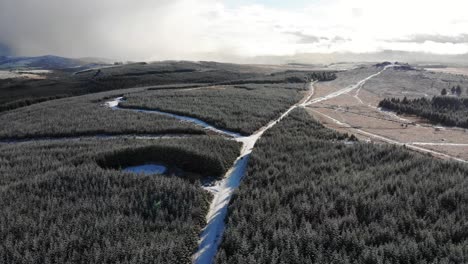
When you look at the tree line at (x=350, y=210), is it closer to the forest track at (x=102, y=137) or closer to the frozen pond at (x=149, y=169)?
the frozen pond at (x=149, y=169)

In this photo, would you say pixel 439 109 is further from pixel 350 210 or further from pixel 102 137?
pixel 102 137

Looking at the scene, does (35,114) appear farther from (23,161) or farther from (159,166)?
(159,166)

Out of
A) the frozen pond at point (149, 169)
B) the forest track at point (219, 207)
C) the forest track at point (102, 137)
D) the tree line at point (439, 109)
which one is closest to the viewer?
the forest track at point (219, 207)

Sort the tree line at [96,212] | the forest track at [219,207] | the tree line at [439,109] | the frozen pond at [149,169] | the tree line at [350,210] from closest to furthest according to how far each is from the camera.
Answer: the tree line at [350,210], the tree line at [96,212], the forest track at [219,207], the frozen pond at [149,169], the tree line at [439,109]

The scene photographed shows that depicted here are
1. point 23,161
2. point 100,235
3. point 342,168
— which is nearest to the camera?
point 100,235

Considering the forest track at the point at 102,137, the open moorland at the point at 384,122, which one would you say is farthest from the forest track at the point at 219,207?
the open moorland at the point at 384,122

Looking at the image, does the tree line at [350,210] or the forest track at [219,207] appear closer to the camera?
the tree line at [350,210]

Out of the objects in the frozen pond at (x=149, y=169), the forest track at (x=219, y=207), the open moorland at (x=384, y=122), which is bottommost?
the forest track at (x=219, y=207)

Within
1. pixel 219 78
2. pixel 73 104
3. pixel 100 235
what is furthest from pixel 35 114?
pixel 219 78

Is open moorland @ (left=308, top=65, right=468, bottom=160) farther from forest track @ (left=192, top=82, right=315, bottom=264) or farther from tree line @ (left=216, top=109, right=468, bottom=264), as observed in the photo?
forest track @ (left=192, top=82, right=315, bottom=264)
